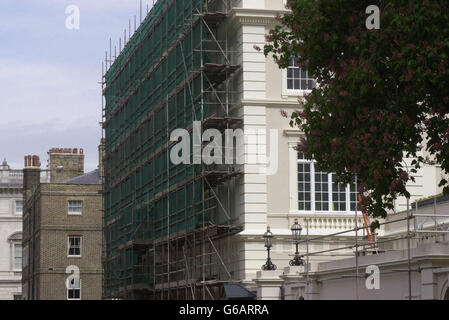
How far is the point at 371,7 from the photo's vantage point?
20.6 metres

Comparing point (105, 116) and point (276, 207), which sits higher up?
point (105, 116)

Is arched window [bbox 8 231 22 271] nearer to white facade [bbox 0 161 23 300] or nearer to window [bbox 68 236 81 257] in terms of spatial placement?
white facade [bbox 0 161 23 300]

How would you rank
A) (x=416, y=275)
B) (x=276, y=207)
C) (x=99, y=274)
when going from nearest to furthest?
(x=416, y=275), (x=276, y=207), (x=99, y=274)

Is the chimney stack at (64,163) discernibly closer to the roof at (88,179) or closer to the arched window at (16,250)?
the roof at (88,179)

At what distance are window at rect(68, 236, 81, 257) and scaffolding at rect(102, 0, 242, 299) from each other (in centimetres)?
1697

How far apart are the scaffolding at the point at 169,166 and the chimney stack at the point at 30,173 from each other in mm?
33825

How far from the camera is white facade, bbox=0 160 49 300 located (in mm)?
101250

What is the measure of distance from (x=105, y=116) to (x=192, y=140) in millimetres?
21929

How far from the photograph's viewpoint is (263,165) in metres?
40.2

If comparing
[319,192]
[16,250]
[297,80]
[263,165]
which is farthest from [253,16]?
[16,250]

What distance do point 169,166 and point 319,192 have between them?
8216 millimetres

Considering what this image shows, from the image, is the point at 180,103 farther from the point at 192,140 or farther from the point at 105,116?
the point at 105,116

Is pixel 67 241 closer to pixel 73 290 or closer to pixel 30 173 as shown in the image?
pixel 73 290

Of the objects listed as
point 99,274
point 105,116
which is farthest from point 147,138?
point 99,274
